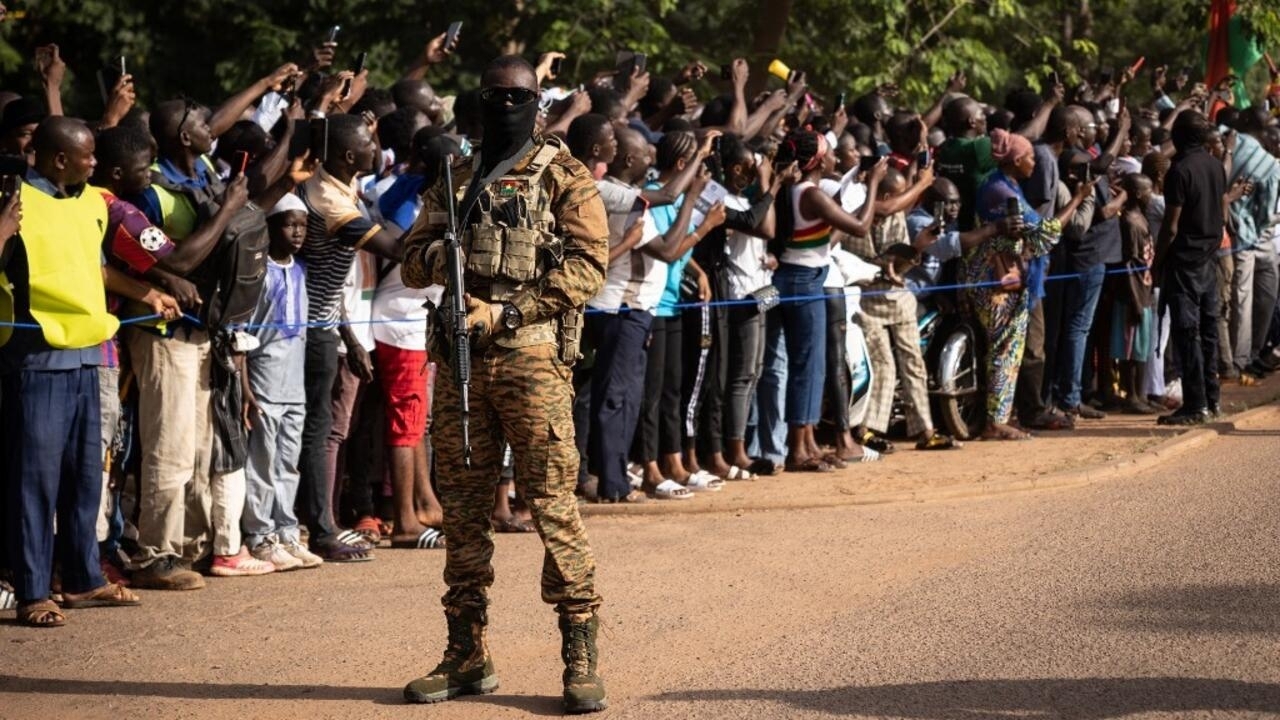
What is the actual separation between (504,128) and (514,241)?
40cm

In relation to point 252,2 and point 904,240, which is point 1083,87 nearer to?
point 904,240

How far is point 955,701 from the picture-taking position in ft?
20.9

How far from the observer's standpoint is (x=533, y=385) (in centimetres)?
645

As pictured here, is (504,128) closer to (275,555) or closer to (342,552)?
(275,555)

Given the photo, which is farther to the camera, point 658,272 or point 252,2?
point 252,2

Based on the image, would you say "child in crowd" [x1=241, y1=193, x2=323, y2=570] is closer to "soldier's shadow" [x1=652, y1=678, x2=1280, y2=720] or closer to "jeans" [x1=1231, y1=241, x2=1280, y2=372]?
"soldier's shadow" [x1=652, y1=678, x2=1280, y2=720]

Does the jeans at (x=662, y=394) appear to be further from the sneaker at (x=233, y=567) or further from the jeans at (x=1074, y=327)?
the jeans at (x=1074, y=327)

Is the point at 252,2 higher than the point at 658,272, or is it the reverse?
the point at 252,2

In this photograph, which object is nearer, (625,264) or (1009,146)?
(625,264)

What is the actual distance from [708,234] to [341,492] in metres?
2.92

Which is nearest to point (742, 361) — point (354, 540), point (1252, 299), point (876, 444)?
point (876, 444)

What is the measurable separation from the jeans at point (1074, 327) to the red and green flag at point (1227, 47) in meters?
8.43

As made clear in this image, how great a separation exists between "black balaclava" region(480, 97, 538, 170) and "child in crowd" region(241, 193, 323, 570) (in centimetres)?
265

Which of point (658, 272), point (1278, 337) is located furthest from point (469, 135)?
point (1278, 337)
